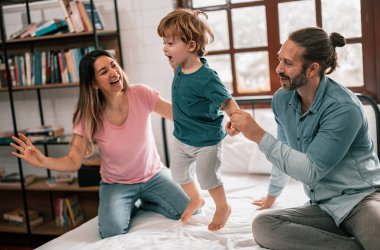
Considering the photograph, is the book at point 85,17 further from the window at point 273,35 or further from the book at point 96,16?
the window at point 273,35

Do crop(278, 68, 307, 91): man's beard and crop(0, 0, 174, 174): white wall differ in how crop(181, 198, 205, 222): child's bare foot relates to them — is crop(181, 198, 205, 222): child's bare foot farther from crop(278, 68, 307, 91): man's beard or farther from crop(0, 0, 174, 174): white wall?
crop(0, 0, 174, 174): white wall

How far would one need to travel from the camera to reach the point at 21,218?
3.96m

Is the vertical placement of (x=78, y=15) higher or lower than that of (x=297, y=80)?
higher

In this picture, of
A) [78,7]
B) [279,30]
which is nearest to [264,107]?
[279,30]

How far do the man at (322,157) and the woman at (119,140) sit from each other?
0.77 metres

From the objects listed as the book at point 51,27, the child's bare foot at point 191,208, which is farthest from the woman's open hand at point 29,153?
the book at point 51,27

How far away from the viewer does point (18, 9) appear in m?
3.95

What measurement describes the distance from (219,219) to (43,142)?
190 centimetres

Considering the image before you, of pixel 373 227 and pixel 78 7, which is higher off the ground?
pixel 78 7

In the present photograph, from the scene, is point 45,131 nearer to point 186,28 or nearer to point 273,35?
point 273,35

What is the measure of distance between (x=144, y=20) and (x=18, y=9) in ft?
3.68

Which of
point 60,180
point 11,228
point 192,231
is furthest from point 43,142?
point 192,231

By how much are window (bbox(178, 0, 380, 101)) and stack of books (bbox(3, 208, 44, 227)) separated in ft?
6.17

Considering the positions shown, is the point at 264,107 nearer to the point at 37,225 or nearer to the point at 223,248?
the point at 223,248
